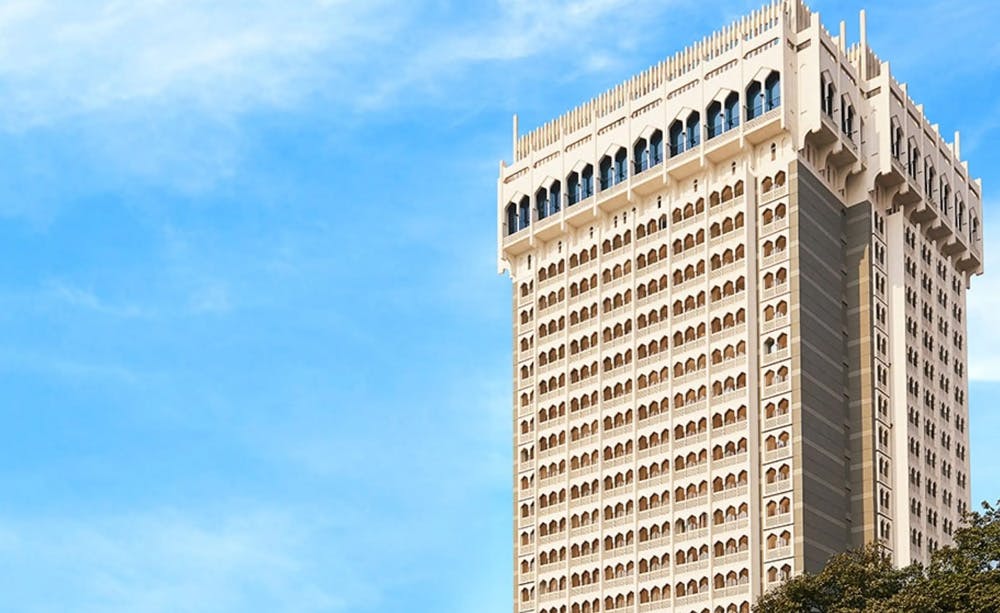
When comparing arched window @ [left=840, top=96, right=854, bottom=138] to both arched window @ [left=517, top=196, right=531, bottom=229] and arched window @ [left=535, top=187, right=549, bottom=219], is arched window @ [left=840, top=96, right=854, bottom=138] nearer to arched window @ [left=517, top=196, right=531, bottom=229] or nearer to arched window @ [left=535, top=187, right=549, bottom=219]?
arched window @ [left=535, top=187, right=549, bottom=219]

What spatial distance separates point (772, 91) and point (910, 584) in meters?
42.7

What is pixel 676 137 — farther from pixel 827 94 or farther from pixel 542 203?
pixel 542 203

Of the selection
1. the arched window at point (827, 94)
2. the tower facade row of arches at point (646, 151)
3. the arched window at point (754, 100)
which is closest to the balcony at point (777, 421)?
the tower facade row of arches at point (646, 151)

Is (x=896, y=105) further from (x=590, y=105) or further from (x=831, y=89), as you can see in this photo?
(x=590, y=105)

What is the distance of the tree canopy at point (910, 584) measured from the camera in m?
73.8

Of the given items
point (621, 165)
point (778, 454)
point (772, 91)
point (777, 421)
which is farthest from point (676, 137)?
point (778, 454)

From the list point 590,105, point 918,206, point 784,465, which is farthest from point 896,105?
point 784,465

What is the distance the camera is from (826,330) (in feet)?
355

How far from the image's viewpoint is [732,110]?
11181 cm

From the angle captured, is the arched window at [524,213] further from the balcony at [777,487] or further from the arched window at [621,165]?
the balcony at [777,487]

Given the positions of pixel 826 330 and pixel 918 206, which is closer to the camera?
pixel 826 330

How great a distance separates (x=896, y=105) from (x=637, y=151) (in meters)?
19.5

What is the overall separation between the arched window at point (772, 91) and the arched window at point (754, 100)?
37 centimetres

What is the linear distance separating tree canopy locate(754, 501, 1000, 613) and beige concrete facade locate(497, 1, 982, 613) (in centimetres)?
1839
